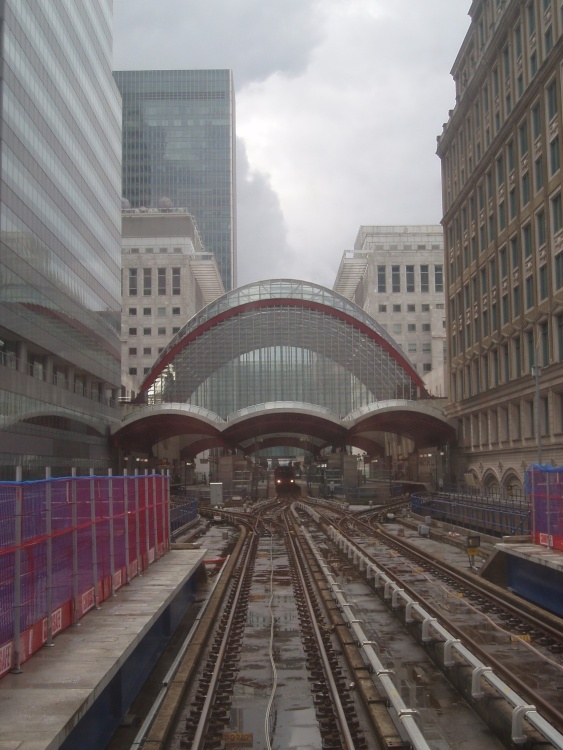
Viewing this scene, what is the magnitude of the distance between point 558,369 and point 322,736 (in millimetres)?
34043

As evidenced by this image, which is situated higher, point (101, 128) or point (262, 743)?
point (101, 128)

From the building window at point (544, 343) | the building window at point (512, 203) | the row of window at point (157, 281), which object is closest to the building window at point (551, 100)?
the building window at point (512, 203)

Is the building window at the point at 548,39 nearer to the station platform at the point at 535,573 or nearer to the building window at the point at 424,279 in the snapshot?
the station platform at the point at 535,573

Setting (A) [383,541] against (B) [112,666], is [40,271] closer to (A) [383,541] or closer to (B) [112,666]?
(A) [383,541]

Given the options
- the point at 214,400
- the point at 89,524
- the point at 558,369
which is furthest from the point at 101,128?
the point at 89,524

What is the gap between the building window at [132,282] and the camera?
13650cm

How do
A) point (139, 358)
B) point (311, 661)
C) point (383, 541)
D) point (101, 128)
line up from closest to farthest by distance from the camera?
point (311, 661) < point (383, 541) < point (101, 128) < point (139, 358)

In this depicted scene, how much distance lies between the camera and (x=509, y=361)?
50406 mm

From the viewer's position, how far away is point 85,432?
6875 centimetres

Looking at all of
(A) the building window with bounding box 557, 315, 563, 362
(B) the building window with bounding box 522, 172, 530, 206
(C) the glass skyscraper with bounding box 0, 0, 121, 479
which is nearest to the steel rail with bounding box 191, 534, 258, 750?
(A) the building window with bounding box 557, 315, 563, 362

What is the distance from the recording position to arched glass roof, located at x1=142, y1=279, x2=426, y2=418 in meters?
105

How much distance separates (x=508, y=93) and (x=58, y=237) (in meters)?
34.5

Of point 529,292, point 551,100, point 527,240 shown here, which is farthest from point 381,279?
point 551,100

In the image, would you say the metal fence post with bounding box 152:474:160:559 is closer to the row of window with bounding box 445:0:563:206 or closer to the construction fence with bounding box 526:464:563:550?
the construction fence with bounding box 526:464:563:550
